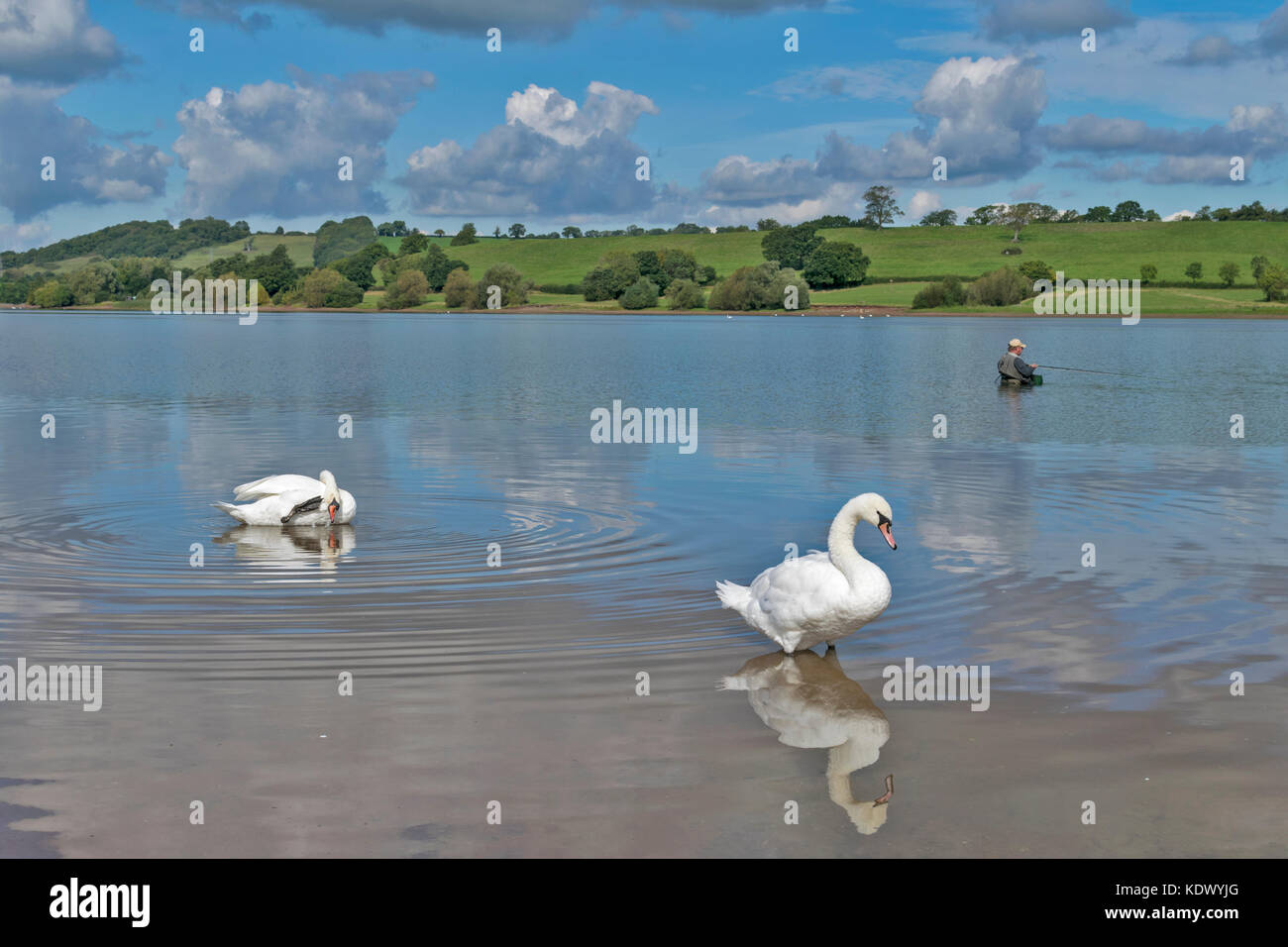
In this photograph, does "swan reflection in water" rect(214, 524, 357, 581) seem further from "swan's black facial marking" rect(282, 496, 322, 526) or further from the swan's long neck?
the swan's long neck

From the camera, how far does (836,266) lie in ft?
622

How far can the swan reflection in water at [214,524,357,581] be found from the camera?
15.7 m

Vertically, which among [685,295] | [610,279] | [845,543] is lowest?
[845,543]

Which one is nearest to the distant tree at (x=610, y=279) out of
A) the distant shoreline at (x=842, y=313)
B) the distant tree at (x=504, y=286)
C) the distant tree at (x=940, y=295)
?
the distant shoreline at (x=842, y=313)

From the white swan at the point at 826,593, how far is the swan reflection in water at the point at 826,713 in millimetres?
304

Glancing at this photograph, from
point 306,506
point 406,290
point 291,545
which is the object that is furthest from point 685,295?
point 291,545

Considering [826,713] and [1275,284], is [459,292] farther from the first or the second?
[826,713]

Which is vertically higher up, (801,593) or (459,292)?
(459,292)

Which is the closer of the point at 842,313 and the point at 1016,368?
the point at 1016,368

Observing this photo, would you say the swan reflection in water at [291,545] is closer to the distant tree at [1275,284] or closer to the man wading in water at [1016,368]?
the man wading in water at [1016,368]

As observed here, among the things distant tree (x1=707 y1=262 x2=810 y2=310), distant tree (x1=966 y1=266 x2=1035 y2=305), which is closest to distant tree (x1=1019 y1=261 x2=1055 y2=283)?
distant tree (x1=966 y1=266 x2=1035 y2=305)

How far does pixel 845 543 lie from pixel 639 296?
172 meters

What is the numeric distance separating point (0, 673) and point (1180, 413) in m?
33.5
